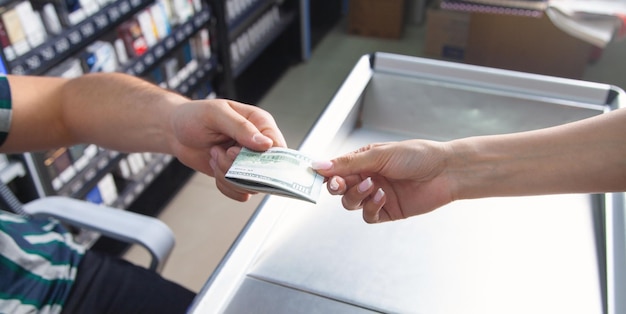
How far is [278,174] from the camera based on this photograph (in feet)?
3.07

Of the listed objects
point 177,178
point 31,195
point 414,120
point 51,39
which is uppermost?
point 51,39

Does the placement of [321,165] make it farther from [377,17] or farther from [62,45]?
[377,17]

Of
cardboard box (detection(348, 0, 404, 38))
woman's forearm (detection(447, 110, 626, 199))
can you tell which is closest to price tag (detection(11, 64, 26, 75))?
woman's forearm (detection(447, 110, 626, 199))

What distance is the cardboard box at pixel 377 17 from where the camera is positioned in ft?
13.1

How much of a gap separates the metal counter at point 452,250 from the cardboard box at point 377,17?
269 cm

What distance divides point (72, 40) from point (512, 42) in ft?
8.96

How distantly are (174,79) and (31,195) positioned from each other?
897mm

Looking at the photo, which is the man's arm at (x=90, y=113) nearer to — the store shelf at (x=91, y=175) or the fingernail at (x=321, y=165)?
the fingernail at (x=321, y=165)

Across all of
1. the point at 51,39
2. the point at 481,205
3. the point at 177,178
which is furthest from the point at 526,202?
the point at 177,178

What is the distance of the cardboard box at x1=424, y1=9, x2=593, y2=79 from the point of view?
3293 mm

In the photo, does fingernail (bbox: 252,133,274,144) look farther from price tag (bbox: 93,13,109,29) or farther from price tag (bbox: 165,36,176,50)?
price tag (bbox: 165,36,176,50)

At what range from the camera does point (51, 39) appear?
1.71m

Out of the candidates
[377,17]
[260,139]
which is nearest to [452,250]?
[260,139]

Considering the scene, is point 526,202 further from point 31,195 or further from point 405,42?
point 405,42
